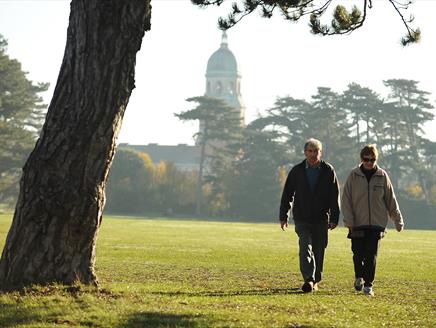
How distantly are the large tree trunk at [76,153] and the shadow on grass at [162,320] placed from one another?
1496 millimetres

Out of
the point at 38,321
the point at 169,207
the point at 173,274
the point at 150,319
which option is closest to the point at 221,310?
the point at 150,319

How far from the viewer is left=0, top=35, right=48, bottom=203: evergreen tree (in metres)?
69.5

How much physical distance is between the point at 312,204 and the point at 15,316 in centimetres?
436

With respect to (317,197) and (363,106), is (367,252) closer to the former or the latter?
(317,197)

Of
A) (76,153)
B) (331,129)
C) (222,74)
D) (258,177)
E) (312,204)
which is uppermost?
(222,74)

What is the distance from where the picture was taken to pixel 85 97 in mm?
9750

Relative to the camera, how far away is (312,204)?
1152 cm

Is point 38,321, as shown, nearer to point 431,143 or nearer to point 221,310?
point 221,310

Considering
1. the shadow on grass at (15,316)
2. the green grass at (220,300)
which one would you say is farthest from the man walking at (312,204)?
the shadow on grass at (15,316)

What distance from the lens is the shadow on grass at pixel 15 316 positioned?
8031mm

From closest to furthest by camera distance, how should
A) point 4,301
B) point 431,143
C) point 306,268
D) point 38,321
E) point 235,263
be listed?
point 38,321 → point 4,301 → point 306,268 → point 235,263 → point 431,143

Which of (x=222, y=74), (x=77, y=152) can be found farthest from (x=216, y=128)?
(x=77, y=152)

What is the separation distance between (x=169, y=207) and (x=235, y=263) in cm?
6499

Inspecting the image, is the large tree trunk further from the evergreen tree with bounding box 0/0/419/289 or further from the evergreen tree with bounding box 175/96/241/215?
the evergreen tree with bounding box 175/96/241/215
